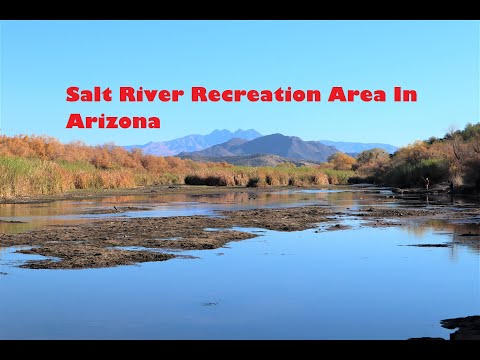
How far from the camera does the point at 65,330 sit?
763 cm

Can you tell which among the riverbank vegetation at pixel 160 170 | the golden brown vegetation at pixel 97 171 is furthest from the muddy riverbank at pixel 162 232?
the riverbank vegetation at pixel 160 170

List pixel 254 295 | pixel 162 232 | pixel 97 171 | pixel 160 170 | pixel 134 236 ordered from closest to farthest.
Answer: pixel 254 295 → pixel 134 236 → pixel 162 232 → pixel 97 171 → pixel 160 170

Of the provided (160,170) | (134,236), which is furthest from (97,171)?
(134,236)

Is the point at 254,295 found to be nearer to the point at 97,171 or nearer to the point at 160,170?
the point at 97,171

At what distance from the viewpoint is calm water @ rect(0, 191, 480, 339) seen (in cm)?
769

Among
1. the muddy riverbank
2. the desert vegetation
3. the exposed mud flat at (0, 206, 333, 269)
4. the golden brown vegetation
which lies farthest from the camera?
the desert vegetation

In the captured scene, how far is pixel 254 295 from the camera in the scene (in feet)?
31.5

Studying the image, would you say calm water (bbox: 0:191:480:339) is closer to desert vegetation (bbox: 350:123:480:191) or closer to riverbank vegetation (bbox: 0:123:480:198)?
riverbank vegetation (bbox: 0:123:480:198)

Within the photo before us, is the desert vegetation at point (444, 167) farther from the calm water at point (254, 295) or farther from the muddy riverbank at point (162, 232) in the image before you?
the calm water at point (254, 295)

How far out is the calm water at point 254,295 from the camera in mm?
7688

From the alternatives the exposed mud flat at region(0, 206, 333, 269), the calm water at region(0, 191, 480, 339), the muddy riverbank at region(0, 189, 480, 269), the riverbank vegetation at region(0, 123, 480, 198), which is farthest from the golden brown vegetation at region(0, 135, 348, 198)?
the calm water at region(0, 191, 480, 339)

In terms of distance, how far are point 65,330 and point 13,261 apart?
5.35m
